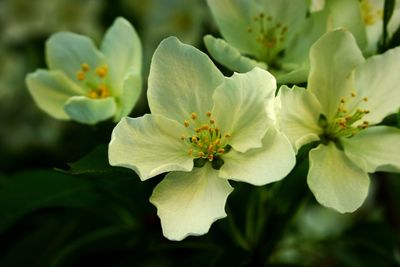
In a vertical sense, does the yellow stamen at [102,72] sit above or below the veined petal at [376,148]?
above

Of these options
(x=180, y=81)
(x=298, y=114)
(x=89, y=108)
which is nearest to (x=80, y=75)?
(x=89, y=108)

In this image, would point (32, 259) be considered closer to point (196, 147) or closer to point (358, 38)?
point (196, 147)

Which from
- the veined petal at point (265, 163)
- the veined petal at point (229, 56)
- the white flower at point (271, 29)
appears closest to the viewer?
the veined petal at point (265, 163)

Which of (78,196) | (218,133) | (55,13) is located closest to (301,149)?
(218,133)

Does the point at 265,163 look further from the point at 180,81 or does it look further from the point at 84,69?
the point at 84,69

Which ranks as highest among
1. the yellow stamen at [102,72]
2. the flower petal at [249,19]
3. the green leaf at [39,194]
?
the flower petal at [249,19]

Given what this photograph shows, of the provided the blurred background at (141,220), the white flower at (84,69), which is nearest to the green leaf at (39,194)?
the blurred background at (141,220)

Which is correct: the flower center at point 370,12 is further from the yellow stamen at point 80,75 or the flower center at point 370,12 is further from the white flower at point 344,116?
the yellow stamen at point 80,75
